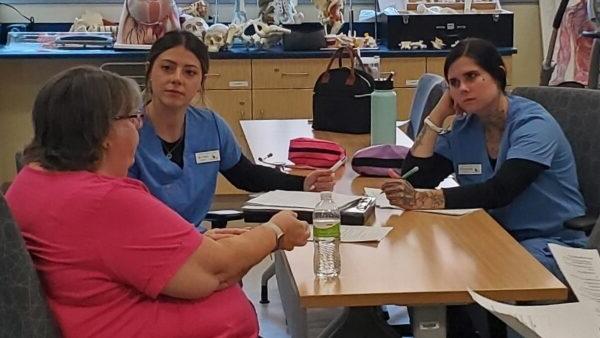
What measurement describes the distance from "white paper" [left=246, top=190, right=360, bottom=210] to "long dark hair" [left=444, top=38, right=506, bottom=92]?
22.7 inches

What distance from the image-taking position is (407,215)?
231cm

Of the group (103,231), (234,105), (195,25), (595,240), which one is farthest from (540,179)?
(195,25)

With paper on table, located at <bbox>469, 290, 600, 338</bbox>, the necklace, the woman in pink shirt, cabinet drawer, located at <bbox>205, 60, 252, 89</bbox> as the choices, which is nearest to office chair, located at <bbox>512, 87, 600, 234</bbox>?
paper on table, located at <bbox>469, 290, 600, 338</bbox>

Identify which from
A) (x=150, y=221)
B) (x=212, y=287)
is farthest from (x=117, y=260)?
(x=212, y=287)

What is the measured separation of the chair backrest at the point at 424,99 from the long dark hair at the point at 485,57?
918mm

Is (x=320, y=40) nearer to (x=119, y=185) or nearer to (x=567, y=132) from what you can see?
(x=567, y=132)

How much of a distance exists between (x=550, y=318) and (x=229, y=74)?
3.44 m

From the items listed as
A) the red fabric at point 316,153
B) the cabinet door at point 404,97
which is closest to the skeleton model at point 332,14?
the cabinet door at point 404,97

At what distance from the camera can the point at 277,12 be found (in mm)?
5250

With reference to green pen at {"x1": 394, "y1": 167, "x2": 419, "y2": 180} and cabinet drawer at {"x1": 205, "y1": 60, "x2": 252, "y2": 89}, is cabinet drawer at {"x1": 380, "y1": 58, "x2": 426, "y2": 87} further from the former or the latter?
green pen at {"x1": 394, "y1": 167, "x2": 419, "y2": 180}

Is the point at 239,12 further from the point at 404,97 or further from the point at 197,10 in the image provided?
the point at 404,97

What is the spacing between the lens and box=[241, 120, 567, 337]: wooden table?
171cm

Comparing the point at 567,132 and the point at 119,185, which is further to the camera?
the point at 567,132

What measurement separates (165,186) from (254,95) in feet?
8.27
